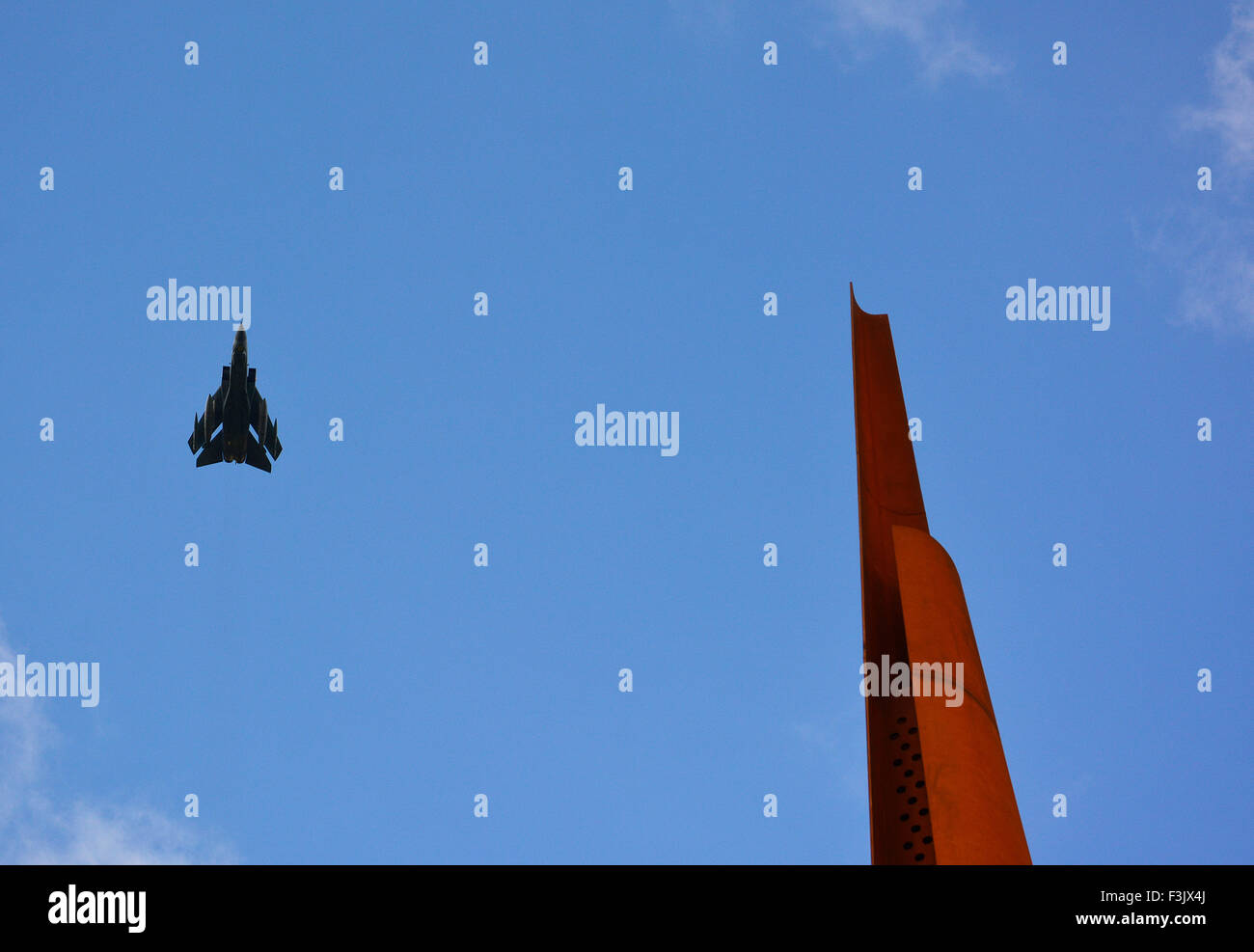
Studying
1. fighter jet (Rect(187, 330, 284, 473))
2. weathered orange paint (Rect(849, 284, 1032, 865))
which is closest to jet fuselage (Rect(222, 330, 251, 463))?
fighter jet (Rect(187, 330, 284, 473))

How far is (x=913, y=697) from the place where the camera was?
17484 mm

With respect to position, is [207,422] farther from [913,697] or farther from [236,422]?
[913,697]

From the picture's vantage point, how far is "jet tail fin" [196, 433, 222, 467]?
63.5 metres

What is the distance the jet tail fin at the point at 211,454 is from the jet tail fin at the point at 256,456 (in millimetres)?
1937

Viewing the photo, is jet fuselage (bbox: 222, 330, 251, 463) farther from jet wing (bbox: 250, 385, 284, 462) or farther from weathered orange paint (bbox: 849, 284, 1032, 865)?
weathered orange paint (bbox: 849, 284, 1032, 865)

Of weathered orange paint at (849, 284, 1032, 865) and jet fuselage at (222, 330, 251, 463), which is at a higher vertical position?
jet fuselage at (222, 330, 251, 463)

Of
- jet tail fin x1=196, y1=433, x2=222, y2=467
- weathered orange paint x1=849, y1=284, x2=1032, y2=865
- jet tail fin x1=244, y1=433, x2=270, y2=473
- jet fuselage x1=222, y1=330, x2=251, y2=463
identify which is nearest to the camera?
weathered orange paint x1=849, y1=284, x2=1032, y2=865

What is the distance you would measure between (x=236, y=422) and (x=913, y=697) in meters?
46.9

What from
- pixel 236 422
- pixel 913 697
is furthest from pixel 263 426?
pixel 913 697

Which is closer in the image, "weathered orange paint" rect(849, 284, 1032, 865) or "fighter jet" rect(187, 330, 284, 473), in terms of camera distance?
"weathered orange paint" rect(849, 284, 1032, 865)
